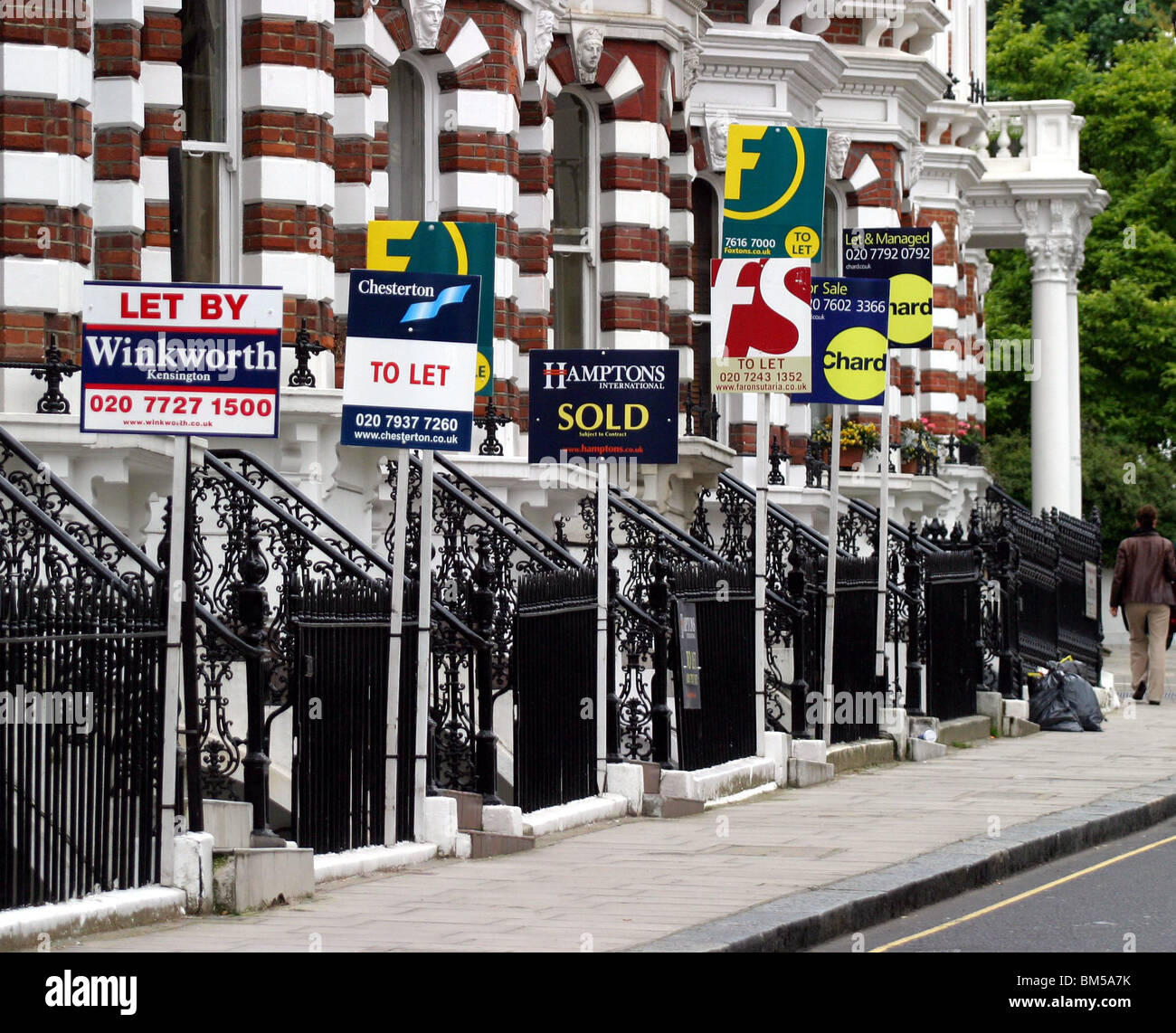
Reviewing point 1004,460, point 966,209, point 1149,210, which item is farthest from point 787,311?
point 1149,210

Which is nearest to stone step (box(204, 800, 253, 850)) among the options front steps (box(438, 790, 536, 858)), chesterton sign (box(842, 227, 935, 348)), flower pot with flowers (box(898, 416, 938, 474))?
front steps (box(438, 790, 536, 858))

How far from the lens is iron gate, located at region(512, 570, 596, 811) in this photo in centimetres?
1312

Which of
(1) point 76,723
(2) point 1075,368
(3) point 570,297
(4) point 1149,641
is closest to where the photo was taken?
(1) point 76,723

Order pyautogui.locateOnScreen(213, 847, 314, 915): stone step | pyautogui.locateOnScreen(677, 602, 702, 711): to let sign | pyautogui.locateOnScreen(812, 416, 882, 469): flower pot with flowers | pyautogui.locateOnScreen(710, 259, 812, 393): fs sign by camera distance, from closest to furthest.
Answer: pyautogui.locateOnScreen(213, 847, 314, 915): stone step → pyautogui.locateOnScreen(677, 602, 702, 711): to let sign → pyautogui.locateOnScreen(710, 259, 812, 393): fs sign → pyautogui.locateOnScreen(812, 416, 882, 469): flower pot with flowers

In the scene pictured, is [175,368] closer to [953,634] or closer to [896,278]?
[896,278]

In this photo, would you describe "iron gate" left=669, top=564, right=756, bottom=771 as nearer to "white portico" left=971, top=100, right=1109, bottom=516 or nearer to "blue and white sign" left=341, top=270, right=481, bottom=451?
"blue and white sign" left=341, top=270, right=481, bottom=451

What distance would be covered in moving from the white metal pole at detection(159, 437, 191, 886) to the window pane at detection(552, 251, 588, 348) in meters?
11.5

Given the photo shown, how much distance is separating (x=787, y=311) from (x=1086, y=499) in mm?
27815

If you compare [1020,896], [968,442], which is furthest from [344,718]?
[968,442]

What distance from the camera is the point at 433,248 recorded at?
13.6 meters

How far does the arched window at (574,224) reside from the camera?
21.6m

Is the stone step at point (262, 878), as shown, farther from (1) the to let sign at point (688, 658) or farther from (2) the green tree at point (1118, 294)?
(2) the green tree at point (1118, 294)

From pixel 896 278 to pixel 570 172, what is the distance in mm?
4335

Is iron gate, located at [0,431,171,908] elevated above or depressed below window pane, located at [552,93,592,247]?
below
